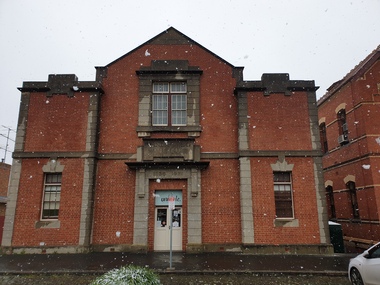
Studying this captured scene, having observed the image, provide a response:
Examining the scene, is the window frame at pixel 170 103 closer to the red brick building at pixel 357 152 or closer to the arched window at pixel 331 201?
the red brick building at pixel 357 152

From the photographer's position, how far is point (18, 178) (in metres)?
13.8

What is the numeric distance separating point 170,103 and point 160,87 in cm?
102

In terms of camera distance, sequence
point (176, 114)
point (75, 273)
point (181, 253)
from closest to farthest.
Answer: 1. point (75, 273)
2. point (181, 253)
3. point (176, 114)

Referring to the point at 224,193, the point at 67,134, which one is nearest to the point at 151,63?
the point at 67,134

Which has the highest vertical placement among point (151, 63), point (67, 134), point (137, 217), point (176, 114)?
point (151, 63)

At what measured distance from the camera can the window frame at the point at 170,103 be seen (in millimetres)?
14688

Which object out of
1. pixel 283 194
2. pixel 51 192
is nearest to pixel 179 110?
pixel 283 194

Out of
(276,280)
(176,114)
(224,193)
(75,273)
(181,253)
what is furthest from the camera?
(176,114)

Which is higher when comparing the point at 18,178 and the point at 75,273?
the point at 18,178

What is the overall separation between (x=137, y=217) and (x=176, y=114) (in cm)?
528

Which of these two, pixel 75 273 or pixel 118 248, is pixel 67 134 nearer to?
pixel 118 248

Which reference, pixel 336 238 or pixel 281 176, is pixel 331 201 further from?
pixel 281 176

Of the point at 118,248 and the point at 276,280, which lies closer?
the point at 276,280

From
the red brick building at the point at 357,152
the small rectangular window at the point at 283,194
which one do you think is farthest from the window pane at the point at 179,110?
the red brick building at the point at 357,152
